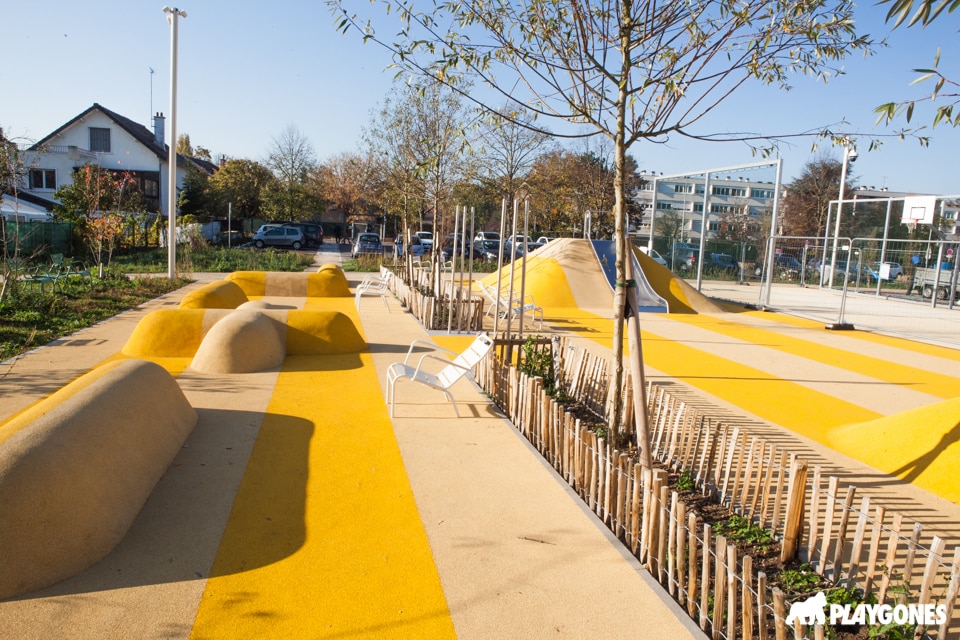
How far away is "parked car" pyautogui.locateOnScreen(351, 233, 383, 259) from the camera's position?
34125 mm

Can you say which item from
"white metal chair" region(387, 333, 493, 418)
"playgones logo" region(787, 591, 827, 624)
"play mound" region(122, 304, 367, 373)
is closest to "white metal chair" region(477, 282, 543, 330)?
"play mound" region(122, 304, 367, 373)

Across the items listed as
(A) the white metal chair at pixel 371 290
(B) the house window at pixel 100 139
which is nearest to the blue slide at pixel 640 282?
(A) the white metal chair at pixel 371 290

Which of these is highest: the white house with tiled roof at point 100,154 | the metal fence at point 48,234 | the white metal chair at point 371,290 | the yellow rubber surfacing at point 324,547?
the white house with tiled roof at point 100,154

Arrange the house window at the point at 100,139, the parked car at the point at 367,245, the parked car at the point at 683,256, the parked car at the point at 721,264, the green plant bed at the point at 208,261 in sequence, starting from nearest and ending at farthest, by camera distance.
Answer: the green plant bed at the point at 208,261 → the parked car at the point at 683,256 → the parked car at the point at 721,264 → the parked car at the point at 367,245 → the house window at the point at 100,139

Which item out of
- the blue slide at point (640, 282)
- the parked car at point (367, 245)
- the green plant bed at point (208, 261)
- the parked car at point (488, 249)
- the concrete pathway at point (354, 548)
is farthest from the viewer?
the parked car at point (488, 249)

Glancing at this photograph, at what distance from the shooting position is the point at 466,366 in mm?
7508

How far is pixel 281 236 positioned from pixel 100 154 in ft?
44.5

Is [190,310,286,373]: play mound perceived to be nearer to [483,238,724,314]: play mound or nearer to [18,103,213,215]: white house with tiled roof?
[483,238,724,314]: play mound

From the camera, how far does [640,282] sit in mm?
18422

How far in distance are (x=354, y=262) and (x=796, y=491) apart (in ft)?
88.0

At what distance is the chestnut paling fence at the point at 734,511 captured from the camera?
3.35m

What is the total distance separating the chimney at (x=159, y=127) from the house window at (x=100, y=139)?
8.43 meters

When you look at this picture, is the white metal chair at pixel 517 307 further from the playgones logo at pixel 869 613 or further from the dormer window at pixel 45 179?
the dormer window at pixel 45 179

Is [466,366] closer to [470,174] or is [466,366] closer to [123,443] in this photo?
[123,443]
